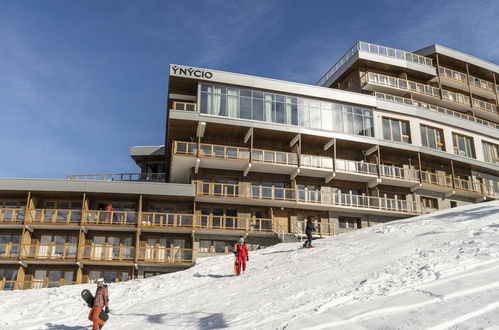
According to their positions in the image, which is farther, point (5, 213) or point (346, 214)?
point (346, 214)

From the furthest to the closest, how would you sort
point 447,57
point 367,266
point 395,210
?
point 447,57 < point 395,210 < point 367,266

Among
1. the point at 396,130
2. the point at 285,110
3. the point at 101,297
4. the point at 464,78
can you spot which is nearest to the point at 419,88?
the point at 396,130

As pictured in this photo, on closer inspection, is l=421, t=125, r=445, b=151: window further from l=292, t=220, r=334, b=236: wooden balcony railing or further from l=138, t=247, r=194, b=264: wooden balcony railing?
l=138, t=247, r=194, b=264: wooden balcony railing

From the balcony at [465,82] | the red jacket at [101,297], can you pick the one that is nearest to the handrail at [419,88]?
the balcony at [465,82]

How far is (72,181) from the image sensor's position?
2850 centimetres

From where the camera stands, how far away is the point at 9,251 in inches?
1073

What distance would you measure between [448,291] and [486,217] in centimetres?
1054

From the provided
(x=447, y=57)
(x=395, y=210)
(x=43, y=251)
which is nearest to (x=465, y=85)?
(x=447, y=57)

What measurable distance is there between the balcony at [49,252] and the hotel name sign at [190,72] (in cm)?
1329

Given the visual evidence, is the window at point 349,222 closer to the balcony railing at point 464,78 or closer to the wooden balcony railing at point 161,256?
the wooden balcony railing at point 161,256

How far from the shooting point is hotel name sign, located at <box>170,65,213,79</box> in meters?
31.5

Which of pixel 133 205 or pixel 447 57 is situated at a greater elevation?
pixel 447 57

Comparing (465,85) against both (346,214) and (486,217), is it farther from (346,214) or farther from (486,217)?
(486,217)

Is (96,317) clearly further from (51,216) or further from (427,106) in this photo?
(427,106)
